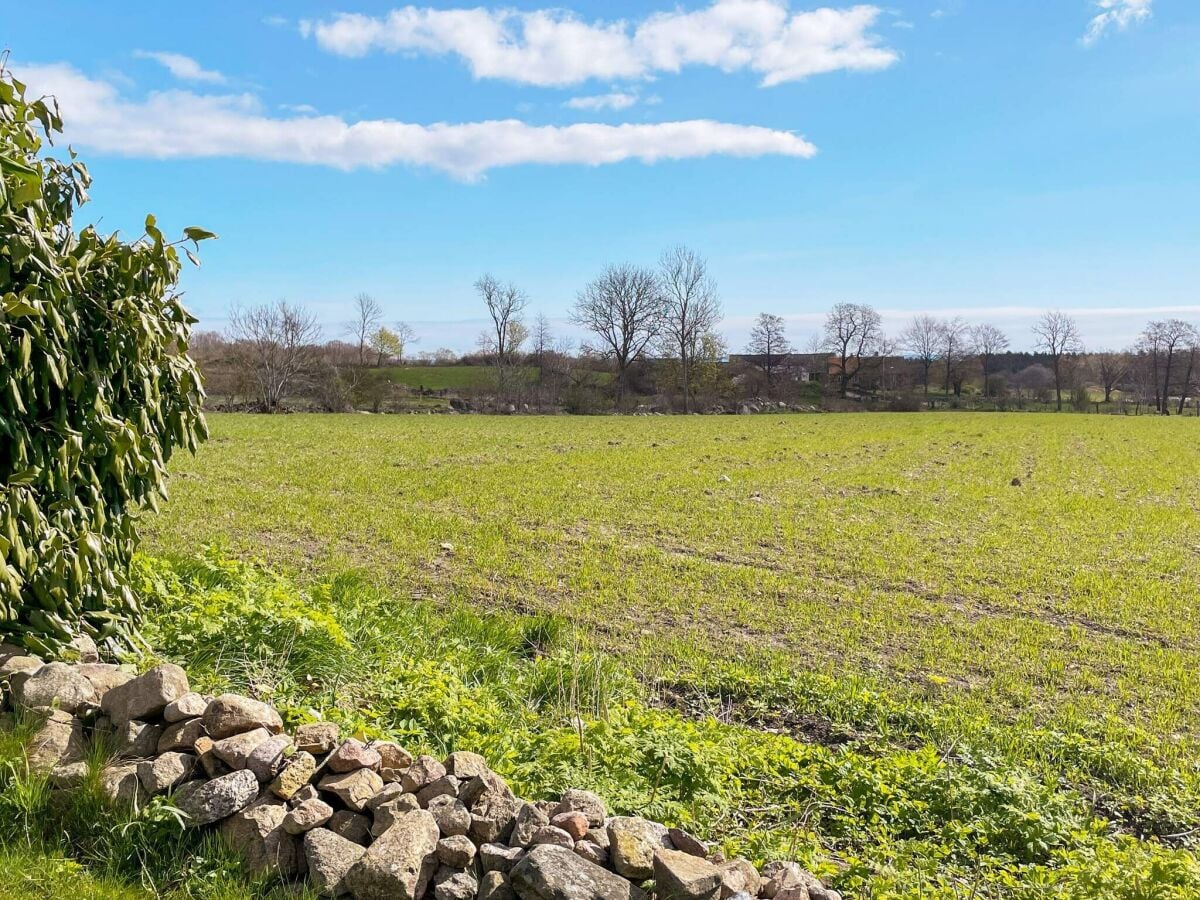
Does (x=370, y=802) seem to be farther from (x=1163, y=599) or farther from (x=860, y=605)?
(x=1163, y=599)

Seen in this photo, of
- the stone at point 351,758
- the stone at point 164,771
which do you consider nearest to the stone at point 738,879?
the stone at point 351,758

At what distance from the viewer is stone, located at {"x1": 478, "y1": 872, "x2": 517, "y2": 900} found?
2.31 meters

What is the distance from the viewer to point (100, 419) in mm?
3219

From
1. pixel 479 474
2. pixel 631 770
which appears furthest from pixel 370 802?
pixel 479 474

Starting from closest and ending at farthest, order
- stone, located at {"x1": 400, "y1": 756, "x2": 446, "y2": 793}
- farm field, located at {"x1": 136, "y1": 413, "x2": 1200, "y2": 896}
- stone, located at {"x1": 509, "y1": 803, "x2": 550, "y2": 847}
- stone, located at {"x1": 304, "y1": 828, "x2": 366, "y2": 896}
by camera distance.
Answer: stone, located at {"x1": 304, "y1": 828, "x2": 366, "y2": 896}
stone, located at {"x1": 509, "y1": 803, "x2": 550, "y2": 847}
stone, located at {"x1": 400, "y1": 756, "x2": 446, "y2": 793}
farm field, located at {"x1": 136, "y1": 413, "x2": 1200, "y2": 896}

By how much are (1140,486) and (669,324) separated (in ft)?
168

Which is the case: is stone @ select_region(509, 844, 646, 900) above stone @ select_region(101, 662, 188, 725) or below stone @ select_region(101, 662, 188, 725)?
below

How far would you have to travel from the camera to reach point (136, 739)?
2.82 m

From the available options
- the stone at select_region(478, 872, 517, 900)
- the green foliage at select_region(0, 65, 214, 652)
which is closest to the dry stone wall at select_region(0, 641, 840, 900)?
the stone at select_region(478, 872, 517, 900)

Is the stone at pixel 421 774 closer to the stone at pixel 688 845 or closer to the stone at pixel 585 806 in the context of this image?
the stone at pixel 585 806

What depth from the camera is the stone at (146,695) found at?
9.43 feet

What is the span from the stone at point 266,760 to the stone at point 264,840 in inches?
4.2

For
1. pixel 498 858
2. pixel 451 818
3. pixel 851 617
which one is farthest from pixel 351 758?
pixel 851 617

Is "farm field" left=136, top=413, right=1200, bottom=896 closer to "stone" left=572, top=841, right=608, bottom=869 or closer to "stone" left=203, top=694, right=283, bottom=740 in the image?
"stone" left=572, top=841, right=608, bottom=869
